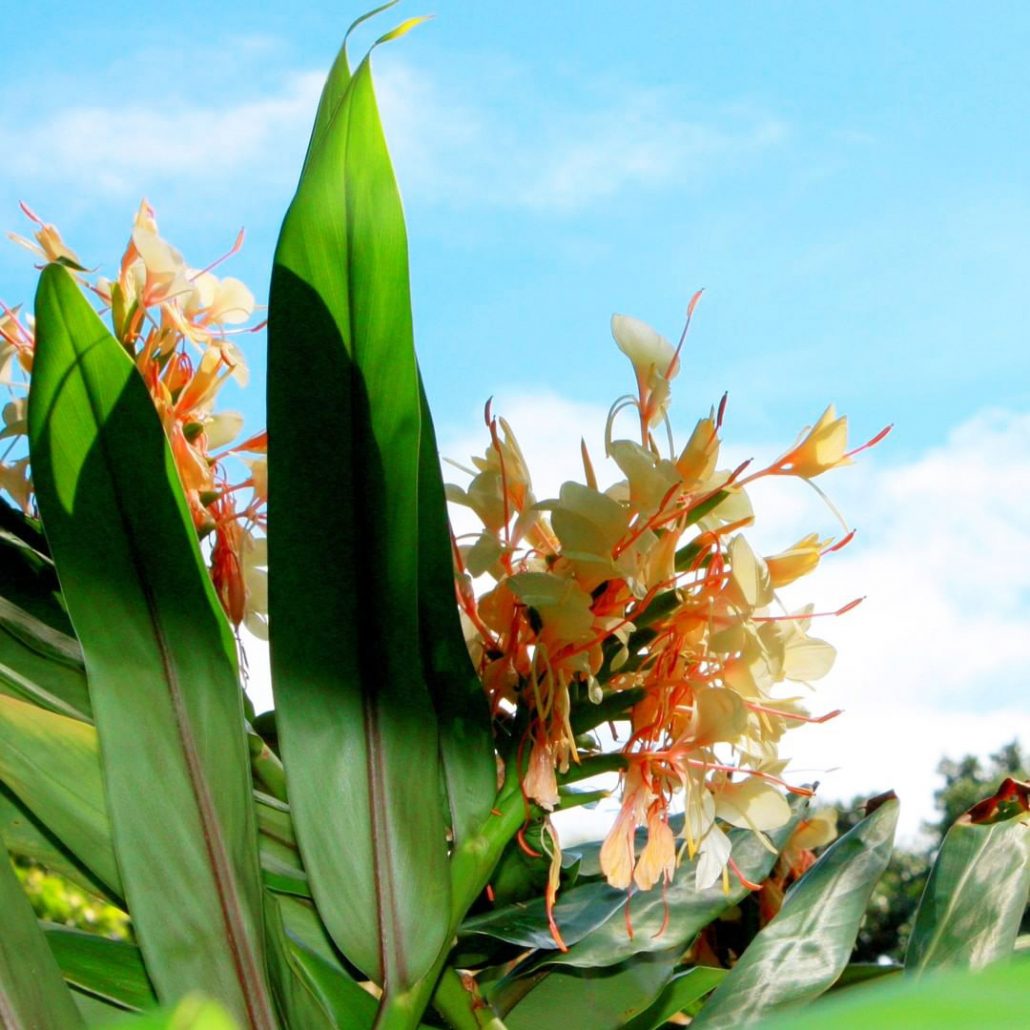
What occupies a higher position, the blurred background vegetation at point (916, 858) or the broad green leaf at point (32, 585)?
the broad green leaf at point (32, 585)

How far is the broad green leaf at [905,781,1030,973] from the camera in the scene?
59cm

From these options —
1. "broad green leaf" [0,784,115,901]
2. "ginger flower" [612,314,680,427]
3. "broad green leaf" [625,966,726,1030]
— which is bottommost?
"broad green leaf" [625,966,726,1030]

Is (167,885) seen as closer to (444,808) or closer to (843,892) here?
(444,808)

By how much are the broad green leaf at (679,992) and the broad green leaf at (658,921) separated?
0.03 meters

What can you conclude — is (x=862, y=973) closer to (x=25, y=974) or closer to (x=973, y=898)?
(x=973, y=898)

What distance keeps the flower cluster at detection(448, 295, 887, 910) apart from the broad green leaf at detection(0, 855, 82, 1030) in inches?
8.0

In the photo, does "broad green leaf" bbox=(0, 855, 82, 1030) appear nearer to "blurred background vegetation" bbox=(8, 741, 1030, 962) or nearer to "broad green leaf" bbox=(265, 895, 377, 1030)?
"broad green leaf" bbox=(265, 895, 377, 1030)

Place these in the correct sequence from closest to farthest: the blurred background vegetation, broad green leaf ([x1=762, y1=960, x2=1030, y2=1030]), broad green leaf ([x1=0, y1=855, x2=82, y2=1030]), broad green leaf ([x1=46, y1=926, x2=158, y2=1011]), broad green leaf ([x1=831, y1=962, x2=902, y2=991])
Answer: broad green leaf ([x1=762, y1=960, x2=1030, y2=1030]) < broad green leaf ([x1=0, y1=855, x2=82, y2=1030]) < broad green leaf ([x1=46, y1=926, x2=158, y2=1011]) < broad green leaf ([x1=831, y1=962, x2=902, y2=991]) < the blurred background vegetation

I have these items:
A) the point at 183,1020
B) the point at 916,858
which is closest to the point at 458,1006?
the point at 183,1020

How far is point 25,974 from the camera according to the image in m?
0.44

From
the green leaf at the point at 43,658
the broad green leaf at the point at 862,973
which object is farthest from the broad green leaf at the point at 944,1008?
the broad green leaf at the point at 862,973

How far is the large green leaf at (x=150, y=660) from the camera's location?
1.57 feet

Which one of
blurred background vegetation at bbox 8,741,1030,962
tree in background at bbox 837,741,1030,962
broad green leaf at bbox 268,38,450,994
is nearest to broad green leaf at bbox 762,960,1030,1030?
broad green leaf at bbox 268,38,450,994

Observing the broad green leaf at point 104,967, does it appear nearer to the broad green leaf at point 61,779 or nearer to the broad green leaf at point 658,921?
the broad green leaf at point 61,779
